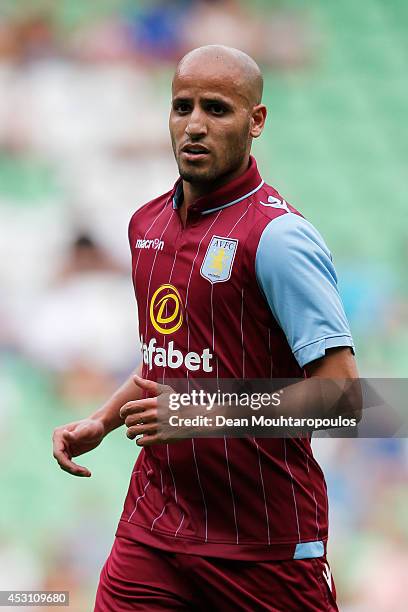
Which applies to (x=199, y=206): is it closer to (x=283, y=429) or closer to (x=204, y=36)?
(x=283, y=429)

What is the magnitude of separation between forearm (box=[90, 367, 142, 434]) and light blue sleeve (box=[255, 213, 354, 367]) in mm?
678

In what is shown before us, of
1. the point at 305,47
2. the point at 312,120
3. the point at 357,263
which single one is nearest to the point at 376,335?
the point at 357,263

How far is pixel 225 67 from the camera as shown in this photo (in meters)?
2.80

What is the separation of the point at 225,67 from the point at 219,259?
1.55 ft

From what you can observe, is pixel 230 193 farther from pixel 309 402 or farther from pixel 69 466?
pixel 69 466

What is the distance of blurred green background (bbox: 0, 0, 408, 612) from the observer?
5734 millimetres

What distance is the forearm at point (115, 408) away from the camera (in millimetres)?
3141

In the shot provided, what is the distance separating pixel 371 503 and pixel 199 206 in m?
3.24

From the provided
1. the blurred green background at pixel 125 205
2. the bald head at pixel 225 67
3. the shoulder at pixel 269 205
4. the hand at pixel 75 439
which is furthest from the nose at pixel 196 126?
the blurred green background at pixel 125 205

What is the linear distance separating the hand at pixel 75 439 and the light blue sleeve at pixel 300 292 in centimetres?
70

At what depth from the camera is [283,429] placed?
2715 mm

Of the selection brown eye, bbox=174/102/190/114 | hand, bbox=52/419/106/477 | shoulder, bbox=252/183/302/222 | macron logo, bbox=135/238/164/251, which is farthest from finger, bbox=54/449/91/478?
brown eye, bbox=174/102/190/114

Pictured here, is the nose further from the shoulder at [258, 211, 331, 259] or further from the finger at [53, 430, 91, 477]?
the finger at [53, 430, 91, 477]

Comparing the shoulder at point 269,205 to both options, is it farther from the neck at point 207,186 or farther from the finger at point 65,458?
the finger at point 65,458
